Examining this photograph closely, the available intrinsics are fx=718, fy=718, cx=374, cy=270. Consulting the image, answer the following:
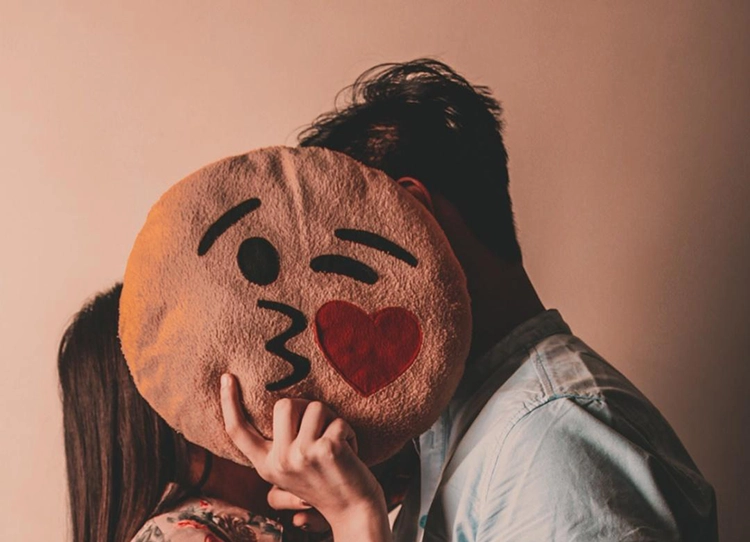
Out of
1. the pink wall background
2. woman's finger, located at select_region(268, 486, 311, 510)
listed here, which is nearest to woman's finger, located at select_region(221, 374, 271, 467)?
woman's finger, located at select_region(268, 486, 311, 510)

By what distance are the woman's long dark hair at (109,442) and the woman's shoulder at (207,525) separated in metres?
0.04

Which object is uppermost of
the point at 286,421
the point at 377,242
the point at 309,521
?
the point at 377,242

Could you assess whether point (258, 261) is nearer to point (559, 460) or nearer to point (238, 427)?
point (238, 427)

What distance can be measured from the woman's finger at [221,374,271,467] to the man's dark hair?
332mm

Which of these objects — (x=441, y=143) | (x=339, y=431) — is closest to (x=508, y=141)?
(x=441, y=143)

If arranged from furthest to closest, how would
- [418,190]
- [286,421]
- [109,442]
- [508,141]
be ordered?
[508,141] < [109,442] < [418,190] < [286,421]

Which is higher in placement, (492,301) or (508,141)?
(508,141)

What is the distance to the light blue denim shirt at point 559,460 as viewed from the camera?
582mm

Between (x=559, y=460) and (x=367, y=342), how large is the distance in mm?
186

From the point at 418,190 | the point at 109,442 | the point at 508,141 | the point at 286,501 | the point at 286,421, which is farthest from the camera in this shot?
the point at 508,141

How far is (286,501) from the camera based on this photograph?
34.3 inches

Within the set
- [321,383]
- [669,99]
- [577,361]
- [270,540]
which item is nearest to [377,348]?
[321,383]

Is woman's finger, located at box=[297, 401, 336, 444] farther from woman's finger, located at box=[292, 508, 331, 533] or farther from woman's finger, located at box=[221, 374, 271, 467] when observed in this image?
woman's finger, located at box=[292, 508, 331, 533]

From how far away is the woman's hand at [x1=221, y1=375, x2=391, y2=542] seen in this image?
1.92 ft
